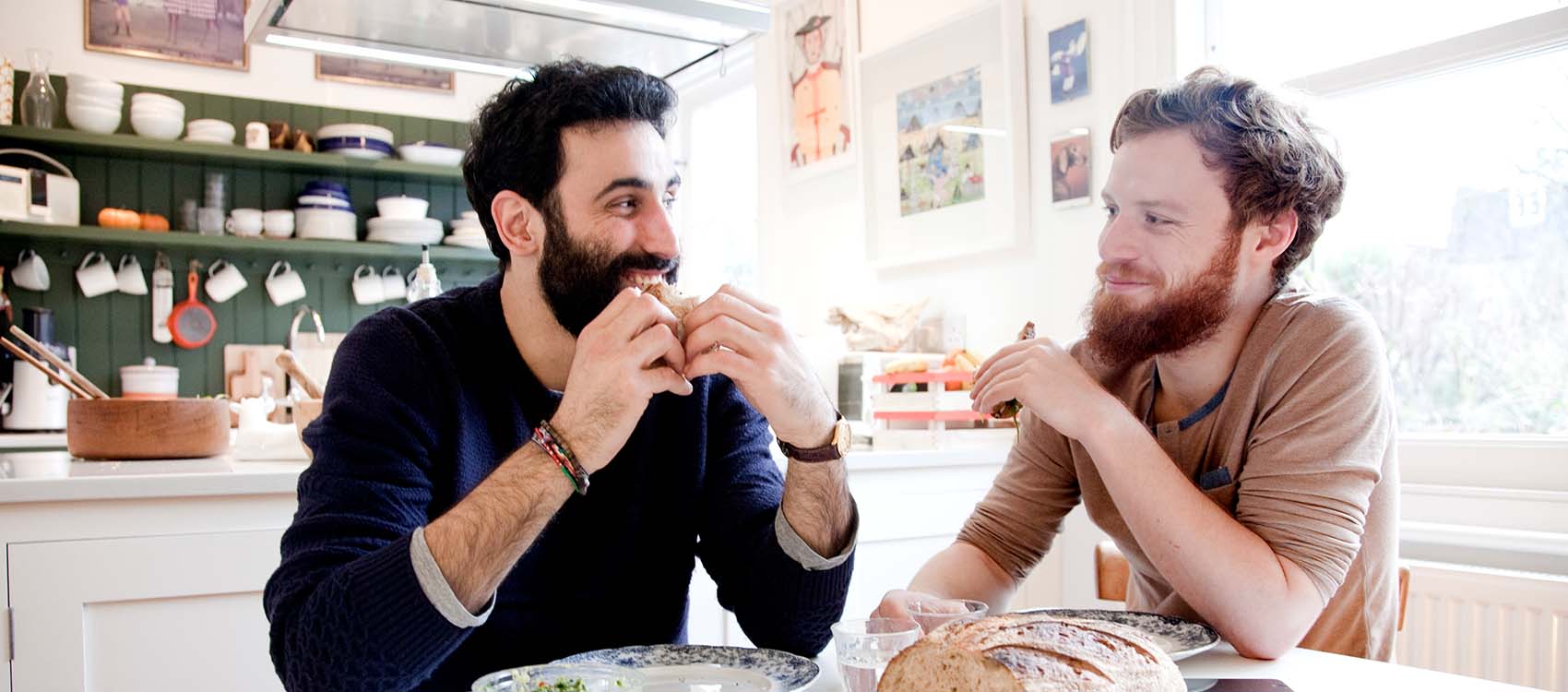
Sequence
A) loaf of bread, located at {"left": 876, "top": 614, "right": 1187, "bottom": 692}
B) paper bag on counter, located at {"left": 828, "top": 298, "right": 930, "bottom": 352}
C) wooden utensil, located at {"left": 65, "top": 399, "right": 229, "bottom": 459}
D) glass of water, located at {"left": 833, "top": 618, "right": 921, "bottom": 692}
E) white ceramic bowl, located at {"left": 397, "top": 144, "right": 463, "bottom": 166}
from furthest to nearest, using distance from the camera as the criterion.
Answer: white ceramic bowl, located at {"left": 397, "top": 144, "right": 463, "bottom": 166}, paper bag on counter, located at {"left": 828, "top": 298, "right": 930, "bottom": 352}, wooden utensil, located at {"left": 65, "top": 399, "right": 229, "bottom": 459}, glass of water, located at {"left": 833, "top": 618, "right": 921, "bottom": 692}, loaf of bread, located at {"left": 876, "top": 614, "right": 1187, "bottom": 692}

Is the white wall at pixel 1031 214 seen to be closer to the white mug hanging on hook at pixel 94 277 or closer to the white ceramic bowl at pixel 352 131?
the white ceramic bowl at pixel 352 131

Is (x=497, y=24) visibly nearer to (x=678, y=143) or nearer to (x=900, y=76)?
(x=900, y=76)

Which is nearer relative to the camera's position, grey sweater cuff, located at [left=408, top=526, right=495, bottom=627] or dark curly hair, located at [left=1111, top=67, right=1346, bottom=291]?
grey sweater cuff, located at [left=408, top=526, right=495, bottom=627]

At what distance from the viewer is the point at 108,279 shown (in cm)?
492

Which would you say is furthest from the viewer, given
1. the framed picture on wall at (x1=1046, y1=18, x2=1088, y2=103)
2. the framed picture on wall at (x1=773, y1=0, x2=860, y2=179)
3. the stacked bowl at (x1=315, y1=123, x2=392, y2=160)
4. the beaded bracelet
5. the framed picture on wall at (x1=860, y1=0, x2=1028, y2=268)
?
the stacked bowl at (x1=315, y1=123, x2=392, y2=160)

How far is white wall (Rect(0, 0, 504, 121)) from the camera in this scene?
17.9 ft

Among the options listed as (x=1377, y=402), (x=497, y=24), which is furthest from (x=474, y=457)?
(x=497, y=24)

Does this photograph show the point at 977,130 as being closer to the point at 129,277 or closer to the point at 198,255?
the point at 198,255

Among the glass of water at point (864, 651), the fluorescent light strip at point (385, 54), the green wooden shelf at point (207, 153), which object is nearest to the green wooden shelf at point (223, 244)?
the green wooden shelf at point (207, 153)

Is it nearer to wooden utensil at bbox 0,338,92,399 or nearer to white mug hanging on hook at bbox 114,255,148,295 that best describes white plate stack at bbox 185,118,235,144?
white mug hanging on hook at bbox 114,255,148,295

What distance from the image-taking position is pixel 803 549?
1.42 metres

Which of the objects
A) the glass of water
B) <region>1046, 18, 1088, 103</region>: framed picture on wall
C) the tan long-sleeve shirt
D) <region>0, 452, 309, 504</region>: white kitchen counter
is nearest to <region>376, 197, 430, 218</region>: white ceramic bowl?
<region>0, 452, 309, 504</region>: white kitchen counter

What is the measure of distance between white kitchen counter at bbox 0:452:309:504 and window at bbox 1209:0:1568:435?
1975mm

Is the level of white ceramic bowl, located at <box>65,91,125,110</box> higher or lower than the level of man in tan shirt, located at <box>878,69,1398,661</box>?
higher
